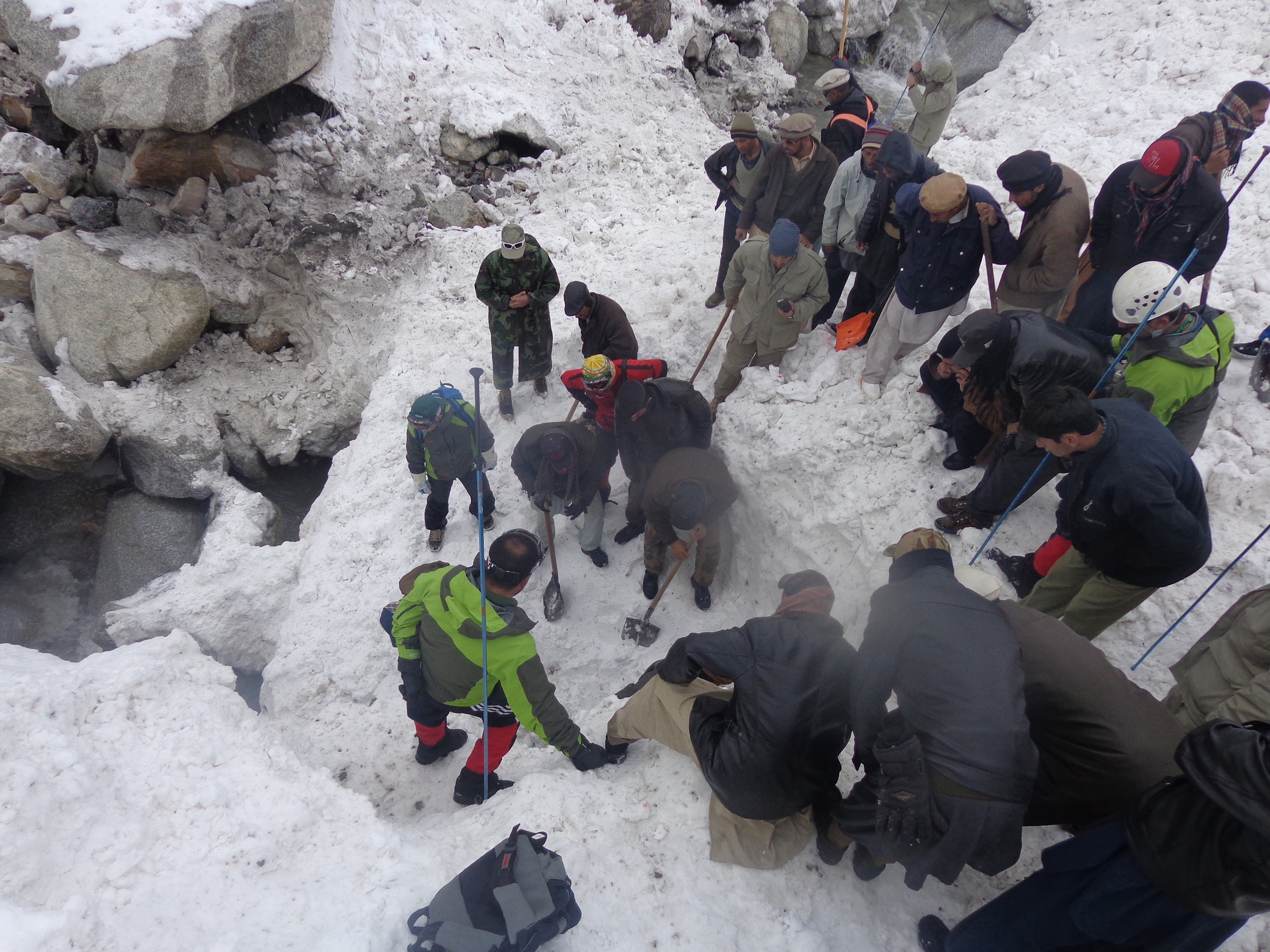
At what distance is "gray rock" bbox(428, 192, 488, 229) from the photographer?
8047 mm

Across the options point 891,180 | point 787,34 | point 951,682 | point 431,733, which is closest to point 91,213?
point 431,733

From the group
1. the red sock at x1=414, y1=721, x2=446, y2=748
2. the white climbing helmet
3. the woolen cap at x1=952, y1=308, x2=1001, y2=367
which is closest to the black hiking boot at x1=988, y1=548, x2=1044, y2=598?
the woolen cap at x1=952, y1=308, x2=1001, y2=367

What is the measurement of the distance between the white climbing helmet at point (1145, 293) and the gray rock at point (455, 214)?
22.6ft

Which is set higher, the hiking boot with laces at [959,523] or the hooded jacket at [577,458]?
the hiking boot with laces at [959,523]

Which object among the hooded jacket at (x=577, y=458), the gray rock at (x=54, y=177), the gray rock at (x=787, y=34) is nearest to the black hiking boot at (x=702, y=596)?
the hooded jacket at (x=577, y=458)

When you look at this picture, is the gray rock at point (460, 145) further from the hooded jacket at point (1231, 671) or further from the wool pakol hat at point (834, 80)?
the hooded jacket at point (1231, 671)

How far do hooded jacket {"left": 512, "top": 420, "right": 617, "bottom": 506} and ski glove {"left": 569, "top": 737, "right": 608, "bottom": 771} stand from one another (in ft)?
6.70

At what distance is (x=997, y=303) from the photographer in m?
4.84

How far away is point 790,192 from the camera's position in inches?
229

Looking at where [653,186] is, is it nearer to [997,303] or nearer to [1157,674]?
[997,303]

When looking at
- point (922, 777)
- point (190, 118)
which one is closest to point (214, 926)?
point (922, 777)

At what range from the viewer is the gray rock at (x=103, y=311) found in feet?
21.4

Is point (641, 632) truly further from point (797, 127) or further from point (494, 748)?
point (797, 127)

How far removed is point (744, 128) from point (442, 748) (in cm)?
591
